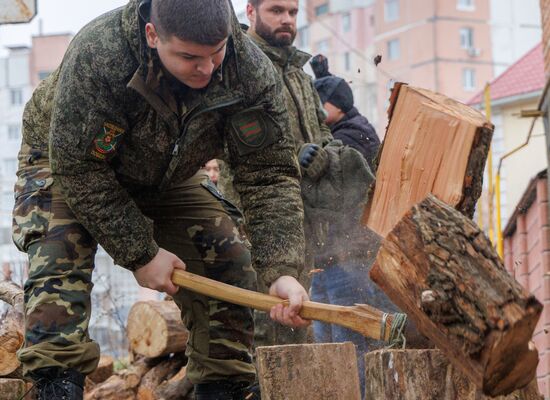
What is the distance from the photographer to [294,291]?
399 centimetres

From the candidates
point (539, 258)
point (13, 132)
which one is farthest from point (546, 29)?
point (13, 132)

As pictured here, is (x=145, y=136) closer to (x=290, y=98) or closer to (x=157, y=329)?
(x=290, y=98)

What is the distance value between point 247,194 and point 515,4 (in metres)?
60.5

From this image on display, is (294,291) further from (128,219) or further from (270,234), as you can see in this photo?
(128,219)

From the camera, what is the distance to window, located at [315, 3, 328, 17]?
66.1m

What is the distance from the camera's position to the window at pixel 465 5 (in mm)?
60531

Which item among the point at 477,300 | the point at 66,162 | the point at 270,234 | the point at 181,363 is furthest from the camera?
the point at 181,363

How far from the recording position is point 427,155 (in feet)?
13.0

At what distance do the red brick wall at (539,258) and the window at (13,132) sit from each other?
183 feet

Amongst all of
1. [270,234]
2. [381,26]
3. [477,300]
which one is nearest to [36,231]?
[270,234]

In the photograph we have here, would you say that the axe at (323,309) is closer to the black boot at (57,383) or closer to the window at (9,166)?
the black boot at (57,383)

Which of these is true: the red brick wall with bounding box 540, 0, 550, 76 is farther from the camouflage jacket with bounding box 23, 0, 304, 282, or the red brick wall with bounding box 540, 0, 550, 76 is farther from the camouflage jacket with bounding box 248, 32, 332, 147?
the camouflage jacket with bounding box 23, 0, 304, 282

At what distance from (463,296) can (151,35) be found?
1566 mm

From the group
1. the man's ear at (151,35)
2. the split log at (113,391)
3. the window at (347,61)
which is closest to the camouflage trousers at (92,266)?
the man's ear at (151,35)
